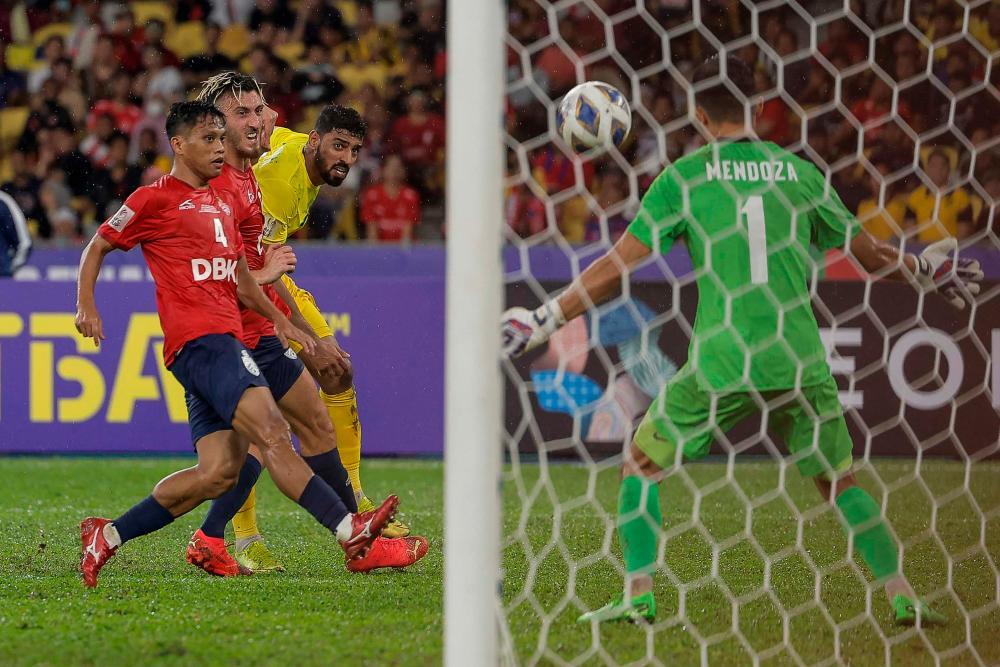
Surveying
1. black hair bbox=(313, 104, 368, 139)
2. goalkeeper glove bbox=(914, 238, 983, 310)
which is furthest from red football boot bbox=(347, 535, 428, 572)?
goalkeeper glove bbox=(914, 238, 983, 310)

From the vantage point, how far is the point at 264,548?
527 cm

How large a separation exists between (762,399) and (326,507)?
149 cm

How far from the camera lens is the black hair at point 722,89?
Result: 13.1 feet

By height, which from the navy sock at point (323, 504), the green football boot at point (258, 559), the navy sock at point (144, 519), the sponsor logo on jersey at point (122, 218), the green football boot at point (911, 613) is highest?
the sponsor logo on jersey at point (122, 218)

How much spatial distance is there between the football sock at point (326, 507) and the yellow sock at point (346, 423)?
121 centimetres

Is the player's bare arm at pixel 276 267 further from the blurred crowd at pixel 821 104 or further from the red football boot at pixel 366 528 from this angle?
the blurred crowd at pixel 821 104

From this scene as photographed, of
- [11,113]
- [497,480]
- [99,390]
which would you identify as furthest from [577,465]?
[11,113]

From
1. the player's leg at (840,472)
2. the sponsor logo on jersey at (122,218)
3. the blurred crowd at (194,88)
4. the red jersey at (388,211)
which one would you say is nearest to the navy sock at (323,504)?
the sponsor logo on jersey at (122,218)

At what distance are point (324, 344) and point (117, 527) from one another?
1.08 metres

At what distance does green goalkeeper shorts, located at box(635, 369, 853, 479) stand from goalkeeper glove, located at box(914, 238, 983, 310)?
0.44 m

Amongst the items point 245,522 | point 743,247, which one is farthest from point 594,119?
point 245,522

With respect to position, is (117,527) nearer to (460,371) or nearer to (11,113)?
(460,371)

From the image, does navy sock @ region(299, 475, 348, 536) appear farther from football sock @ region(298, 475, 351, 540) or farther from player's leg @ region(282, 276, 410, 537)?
player's leg @ region(282, 276, 410, 537)

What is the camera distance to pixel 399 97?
38.3 ft
